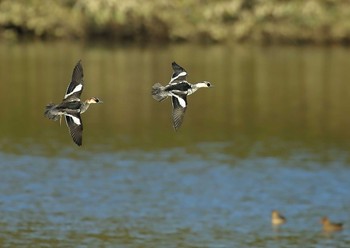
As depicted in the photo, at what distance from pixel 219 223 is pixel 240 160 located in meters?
7.63

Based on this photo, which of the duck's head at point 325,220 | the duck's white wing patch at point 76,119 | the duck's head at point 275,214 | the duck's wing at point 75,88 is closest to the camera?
the duck's white wing patch at point 76,119

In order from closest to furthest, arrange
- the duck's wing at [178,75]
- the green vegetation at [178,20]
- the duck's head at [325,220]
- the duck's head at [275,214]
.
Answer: the duck's wing at [178,75]
the duck's head at [325,220]
the duck's head at [275,214]
the green vegetation at [178,20]

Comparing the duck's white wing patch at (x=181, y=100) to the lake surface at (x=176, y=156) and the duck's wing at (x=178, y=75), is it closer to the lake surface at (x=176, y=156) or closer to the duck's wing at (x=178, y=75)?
the duck's wing at (x=178, y=75)

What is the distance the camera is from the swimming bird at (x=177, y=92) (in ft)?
36.5

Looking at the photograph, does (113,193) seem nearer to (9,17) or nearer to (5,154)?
(5,154)

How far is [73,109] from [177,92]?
96cm

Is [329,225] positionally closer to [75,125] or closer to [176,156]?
[176,156]

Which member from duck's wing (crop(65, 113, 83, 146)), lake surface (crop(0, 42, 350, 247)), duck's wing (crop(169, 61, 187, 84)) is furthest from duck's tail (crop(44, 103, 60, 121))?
lake surface (crop(0, 42, 350, 247))

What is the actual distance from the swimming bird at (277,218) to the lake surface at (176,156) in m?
0.20

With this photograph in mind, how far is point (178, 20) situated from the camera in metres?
63.7

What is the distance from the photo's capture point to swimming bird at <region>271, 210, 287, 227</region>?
27750mm

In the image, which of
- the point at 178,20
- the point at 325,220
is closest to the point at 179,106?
the point at 325,220

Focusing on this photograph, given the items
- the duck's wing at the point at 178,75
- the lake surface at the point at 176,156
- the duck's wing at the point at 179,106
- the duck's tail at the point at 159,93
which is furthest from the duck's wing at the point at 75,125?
the lake surface at the point at 176,156

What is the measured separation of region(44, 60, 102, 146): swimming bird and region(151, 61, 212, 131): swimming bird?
2.03 feet
